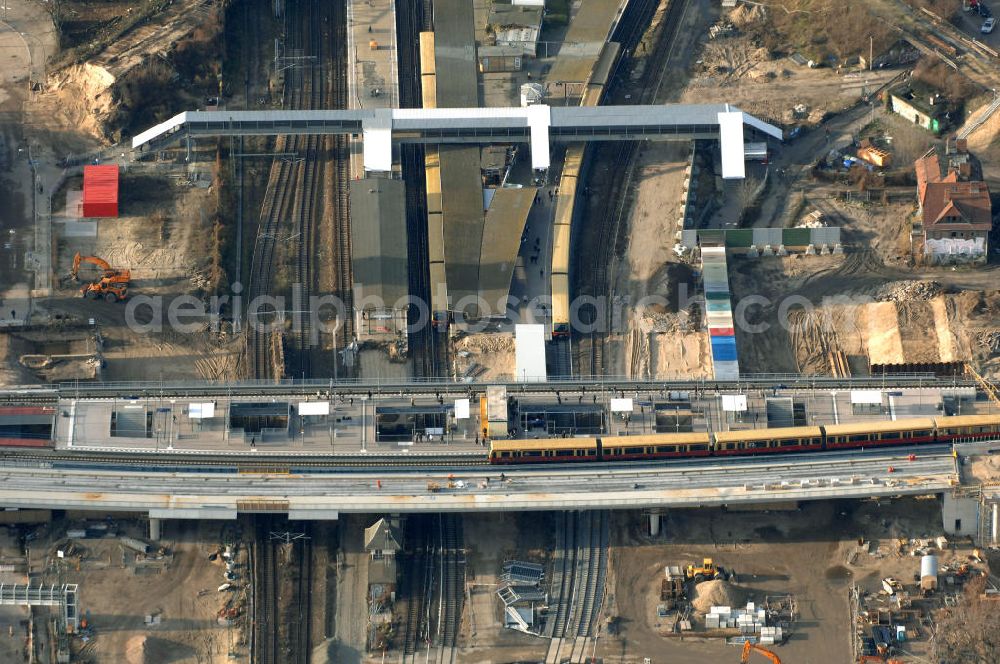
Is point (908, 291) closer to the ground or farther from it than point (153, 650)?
farther from it

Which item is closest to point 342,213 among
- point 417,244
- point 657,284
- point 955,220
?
point 417,244

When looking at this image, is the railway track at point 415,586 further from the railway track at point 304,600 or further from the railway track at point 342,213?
the railway track at point 342,213

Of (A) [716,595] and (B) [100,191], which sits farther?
(B) [100,191]

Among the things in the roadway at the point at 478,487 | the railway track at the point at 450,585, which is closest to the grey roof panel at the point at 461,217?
the roadway at the point at 478,487

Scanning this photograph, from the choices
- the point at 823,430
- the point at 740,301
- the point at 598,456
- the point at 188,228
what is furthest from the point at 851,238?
the point at 188,228

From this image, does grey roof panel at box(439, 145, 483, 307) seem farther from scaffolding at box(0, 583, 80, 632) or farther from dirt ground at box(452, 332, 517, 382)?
scaffolding at box(0, 583, 80, 632)

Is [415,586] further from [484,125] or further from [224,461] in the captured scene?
[484,125]
